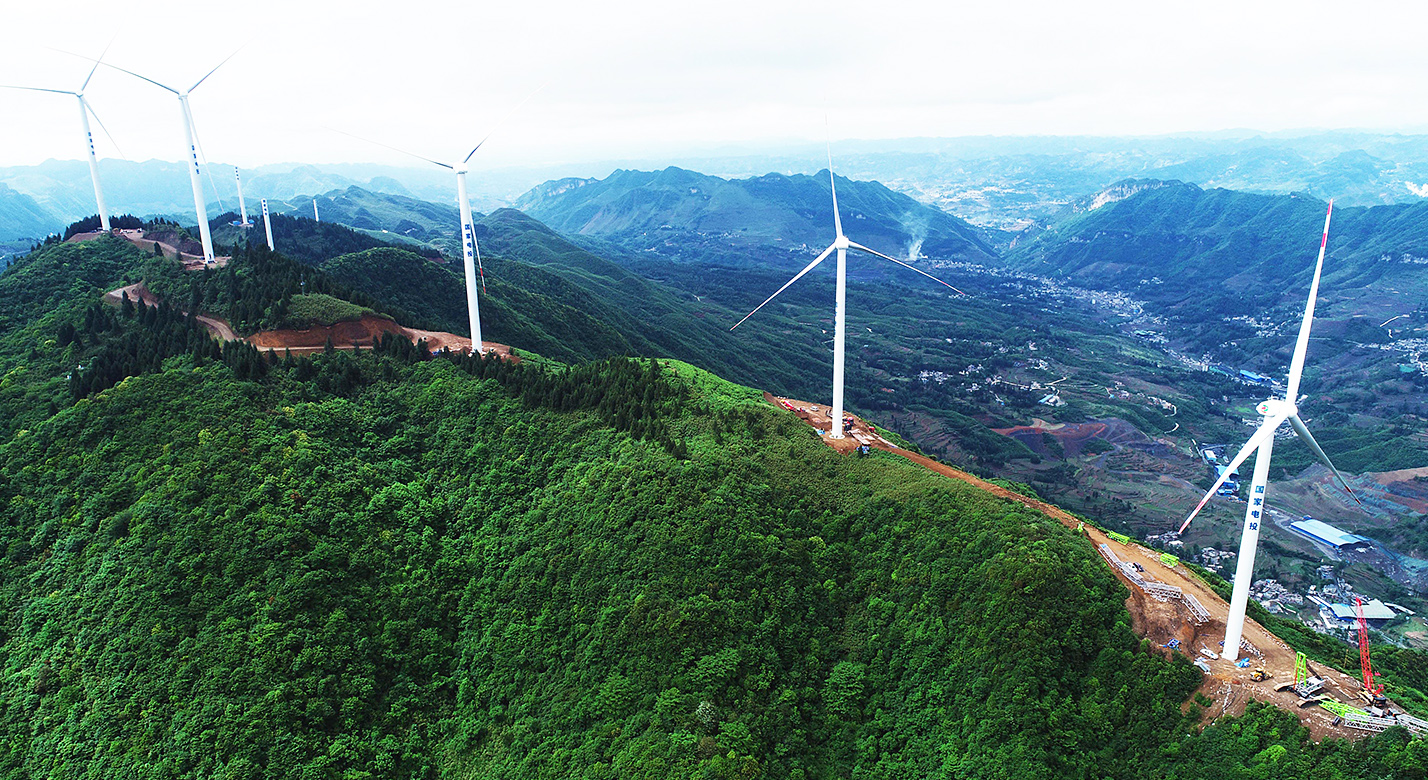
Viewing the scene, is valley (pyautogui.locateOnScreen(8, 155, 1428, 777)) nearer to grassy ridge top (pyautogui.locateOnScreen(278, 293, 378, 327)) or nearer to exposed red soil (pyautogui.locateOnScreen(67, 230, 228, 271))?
grassy ridge top (pyautogui.locateOnScreen(278, 293, 378, 327))

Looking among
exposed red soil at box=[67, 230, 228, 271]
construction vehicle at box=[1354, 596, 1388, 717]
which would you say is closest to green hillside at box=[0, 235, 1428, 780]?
construction vehicle at box=[1354, 596, 1388, 717]

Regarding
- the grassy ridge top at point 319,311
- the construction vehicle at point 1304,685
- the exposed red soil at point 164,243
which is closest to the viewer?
the construction vehicle at point 1304,685

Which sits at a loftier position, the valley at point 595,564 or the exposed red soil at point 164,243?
the exposed red soil at point 164,243

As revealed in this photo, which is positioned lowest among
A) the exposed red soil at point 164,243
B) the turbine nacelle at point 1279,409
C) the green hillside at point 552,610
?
the green hillside at point 552,610

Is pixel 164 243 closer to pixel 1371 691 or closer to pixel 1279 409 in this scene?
pixel 1279 409

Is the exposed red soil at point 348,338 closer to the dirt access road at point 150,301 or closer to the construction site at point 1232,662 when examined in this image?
the dirt access road at point 150,301

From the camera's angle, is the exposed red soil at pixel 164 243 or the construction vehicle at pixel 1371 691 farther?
the exposed red soil at pixel 164 243

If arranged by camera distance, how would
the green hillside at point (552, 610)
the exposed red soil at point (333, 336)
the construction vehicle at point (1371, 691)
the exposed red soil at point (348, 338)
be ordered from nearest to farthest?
the construction vehicle at point (1371, 691) → the green hillside at point (552, 610) → the exposed red soil at point (348, 338) → the exposed red soil at point (333, 336)

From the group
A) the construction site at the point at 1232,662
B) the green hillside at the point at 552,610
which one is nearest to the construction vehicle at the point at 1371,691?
the construction site at the point at 1232,662

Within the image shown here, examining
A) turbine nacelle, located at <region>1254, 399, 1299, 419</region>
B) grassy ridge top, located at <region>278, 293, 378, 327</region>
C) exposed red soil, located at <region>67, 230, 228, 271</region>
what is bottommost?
turbine nacelle, located at <region>1254, 399, 1299, 419</region>
